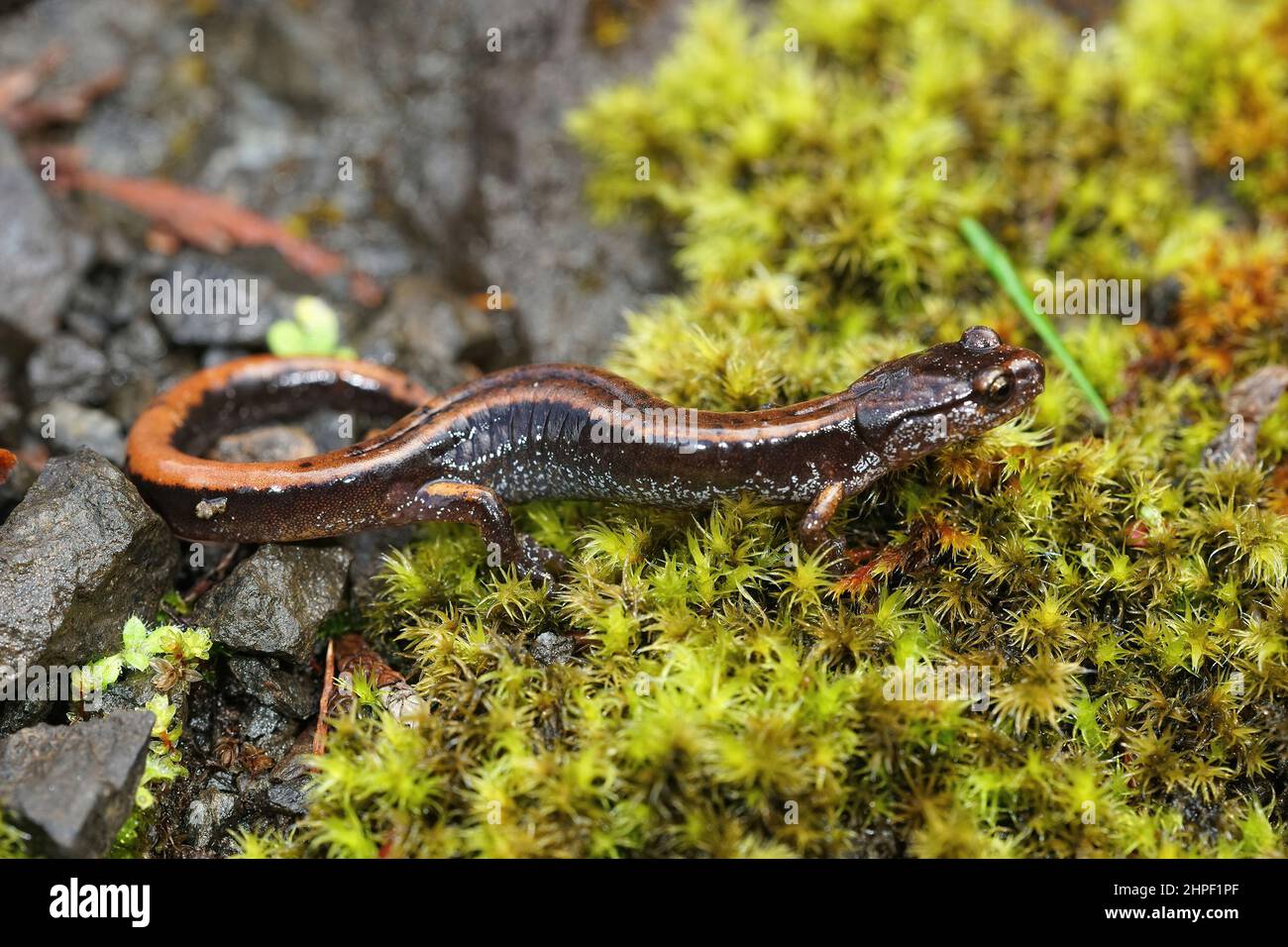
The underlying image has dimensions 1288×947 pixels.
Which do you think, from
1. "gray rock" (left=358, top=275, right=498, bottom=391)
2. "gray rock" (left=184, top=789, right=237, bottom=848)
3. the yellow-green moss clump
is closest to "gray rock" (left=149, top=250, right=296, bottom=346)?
"gray rock" (left=358, top=275, right=498, bottom=391)

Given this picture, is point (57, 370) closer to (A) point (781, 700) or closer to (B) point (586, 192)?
(B) point (586, 192)

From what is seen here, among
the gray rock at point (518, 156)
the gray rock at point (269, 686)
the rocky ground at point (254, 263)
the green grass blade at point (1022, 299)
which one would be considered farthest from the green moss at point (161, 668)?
the green grass blade at point (1022, 299)

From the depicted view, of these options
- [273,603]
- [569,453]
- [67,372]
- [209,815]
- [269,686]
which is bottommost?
[209,815]

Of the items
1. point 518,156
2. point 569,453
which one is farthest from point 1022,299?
point 518,156

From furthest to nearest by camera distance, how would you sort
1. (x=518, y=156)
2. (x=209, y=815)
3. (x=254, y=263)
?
(x=518, y=156), (x=254, y=263), (x=209, y=815)

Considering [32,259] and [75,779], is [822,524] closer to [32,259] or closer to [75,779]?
[75,779]
